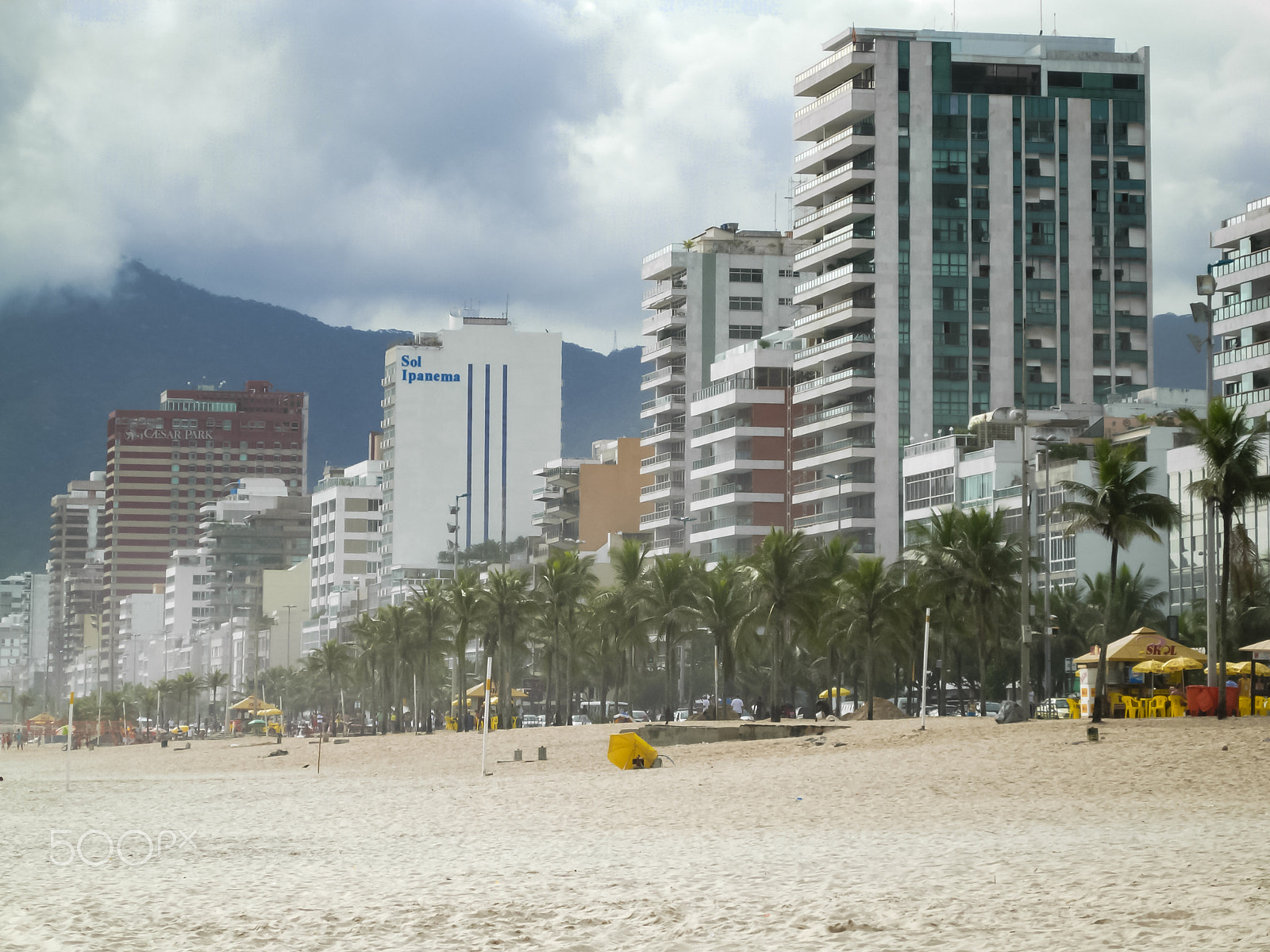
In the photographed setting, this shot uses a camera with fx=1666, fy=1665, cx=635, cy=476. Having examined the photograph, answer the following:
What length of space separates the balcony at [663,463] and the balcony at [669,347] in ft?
26.6

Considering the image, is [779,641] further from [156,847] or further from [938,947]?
[938,947]

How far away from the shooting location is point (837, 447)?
10550 cm

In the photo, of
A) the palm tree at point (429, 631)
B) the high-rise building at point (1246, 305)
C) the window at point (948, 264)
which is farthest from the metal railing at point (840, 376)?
the palm tree at point (429, 631)

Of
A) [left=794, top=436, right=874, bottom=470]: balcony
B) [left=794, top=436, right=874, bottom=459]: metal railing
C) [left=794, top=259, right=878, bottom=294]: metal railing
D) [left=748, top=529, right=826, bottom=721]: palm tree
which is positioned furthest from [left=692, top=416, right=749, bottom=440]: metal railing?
[left=748, top=529, right=826, bottom=721]: palm tree

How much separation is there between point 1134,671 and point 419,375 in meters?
142

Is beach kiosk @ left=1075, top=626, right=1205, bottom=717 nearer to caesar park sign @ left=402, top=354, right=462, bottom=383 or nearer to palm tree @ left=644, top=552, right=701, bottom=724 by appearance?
palm tree @ left=644, top=552, right=701, bottom=724

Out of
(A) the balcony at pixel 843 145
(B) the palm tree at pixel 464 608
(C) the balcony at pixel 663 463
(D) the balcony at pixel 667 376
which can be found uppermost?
(A) the balcony at pixel 843 145

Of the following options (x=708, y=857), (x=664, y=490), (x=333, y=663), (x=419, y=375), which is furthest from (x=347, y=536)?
(x=708, y=857)

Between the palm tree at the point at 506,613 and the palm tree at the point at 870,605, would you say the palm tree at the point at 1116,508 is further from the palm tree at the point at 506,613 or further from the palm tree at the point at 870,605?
the palm tree at the point at 506,613

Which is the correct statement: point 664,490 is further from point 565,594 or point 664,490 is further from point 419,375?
point 419,375

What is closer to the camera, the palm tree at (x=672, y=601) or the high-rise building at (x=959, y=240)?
the palm tree at (x=672, y=601)

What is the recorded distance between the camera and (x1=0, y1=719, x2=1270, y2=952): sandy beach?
13562mm

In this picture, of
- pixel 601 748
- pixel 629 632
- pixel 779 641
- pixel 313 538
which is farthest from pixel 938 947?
pixel 313 538

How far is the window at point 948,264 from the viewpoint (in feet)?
351
